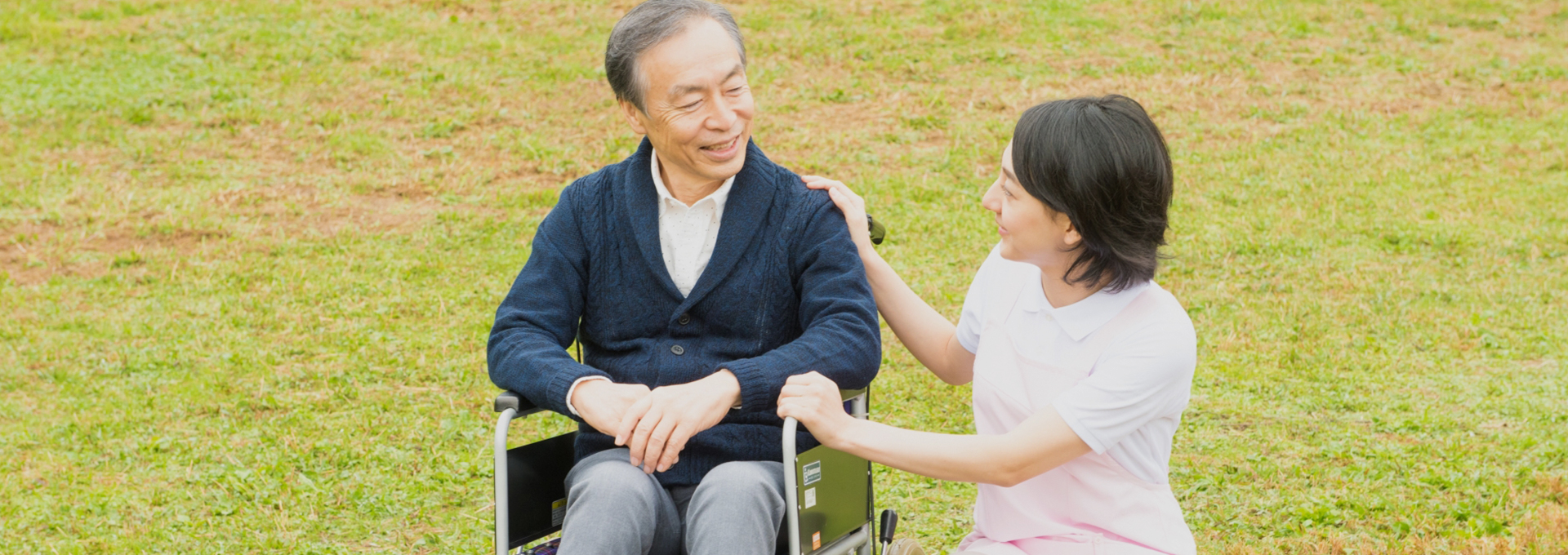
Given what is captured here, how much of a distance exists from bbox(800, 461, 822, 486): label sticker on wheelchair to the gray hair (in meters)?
0.81

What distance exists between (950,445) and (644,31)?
40.9 inches

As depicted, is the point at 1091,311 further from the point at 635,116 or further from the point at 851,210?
the point at 635,116

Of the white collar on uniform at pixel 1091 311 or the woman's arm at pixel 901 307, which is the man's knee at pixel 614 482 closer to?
the woman's arm at pixel 901 307

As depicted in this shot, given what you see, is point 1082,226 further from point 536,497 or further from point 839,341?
point 536,497

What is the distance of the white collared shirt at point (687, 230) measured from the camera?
2.87 metres

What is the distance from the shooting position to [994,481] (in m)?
2.29

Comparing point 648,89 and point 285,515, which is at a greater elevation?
point 648,89

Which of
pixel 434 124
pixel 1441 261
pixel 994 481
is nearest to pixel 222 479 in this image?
pixel 994 481

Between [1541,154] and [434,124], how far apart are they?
7.14m

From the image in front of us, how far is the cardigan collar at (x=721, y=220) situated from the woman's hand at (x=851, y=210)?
0.12m

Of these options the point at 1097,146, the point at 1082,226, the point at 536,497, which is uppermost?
the point at 1097,146

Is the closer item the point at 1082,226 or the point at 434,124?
the point at 1082,226

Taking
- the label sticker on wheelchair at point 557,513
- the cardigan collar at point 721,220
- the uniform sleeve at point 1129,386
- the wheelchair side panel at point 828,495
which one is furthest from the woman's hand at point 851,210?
the label sticker on wheelchair at point 557,513

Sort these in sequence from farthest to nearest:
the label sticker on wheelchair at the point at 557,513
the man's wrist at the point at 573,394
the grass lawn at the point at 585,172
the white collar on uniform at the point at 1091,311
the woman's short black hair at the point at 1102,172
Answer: the grass lawn at the point at 585,172 → the label sticker on wheelchair at the point at 557,513 → the man's wrist at the point at 573,394 → the white collar on uniform at the point at 1091,311 → the woman's short black hair at the point at 1102,172
